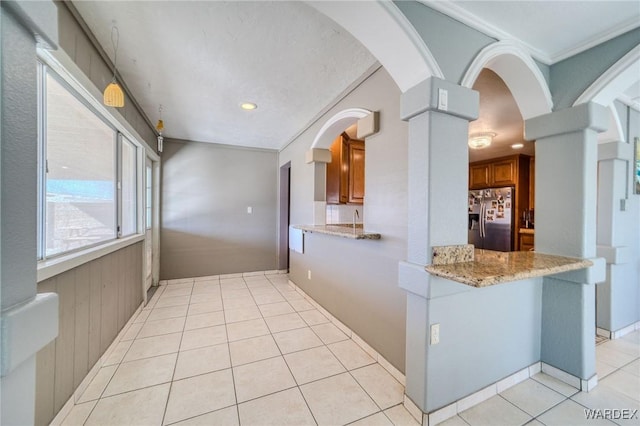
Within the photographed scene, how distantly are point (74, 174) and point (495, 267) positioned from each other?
2.65 meters

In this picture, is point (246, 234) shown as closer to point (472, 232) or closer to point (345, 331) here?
point (345, 331)

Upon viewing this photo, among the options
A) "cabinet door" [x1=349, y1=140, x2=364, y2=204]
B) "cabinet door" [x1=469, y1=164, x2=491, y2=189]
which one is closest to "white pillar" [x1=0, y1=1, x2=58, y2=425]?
"cabinet door" [x1=349, y1=140, x2=364, y2=204]

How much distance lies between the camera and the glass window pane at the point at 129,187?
265 cm

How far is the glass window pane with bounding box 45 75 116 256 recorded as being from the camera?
4.83ft

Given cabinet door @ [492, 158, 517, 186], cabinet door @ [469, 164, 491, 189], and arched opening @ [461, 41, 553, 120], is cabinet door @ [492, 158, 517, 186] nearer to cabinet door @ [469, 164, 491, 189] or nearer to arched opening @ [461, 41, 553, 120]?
cabinet door @ [469, 164, 491, 189]

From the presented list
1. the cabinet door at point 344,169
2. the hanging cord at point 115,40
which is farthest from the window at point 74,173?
the cabinet door at point 344,169

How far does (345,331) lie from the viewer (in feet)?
8.33

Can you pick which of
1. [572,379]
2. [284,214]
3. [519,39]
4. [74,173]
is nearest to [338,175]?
[284,214]

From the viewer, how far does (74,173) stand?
170 centimetres

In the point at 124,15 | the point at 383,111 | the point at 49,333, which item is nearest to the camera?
the point at 49,333

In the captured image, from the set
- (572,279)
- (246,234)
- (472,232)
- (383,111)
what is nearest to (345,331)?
(572,279)

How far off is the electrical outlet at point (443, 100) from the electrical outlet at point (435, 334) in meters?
1.23

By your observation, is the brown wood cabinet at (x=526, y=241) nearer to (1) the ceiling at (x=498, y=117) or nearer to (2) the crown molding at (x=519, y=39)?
(1) the ceiling at (x=498, y=117)

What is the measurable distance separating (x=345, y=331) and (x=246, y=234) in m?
2.83
